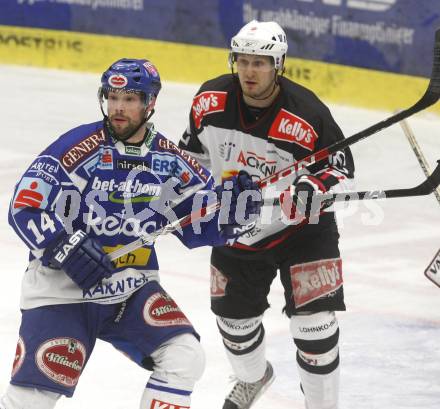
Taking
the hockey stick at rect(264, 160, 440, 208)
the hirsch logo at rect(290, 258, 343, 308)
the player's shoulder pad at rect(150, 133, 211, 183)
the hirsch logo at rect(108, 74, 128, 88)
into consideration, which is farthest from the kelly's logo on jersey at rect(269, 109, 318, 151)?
the hirsch logo at rect(108, 74, 128, 88)

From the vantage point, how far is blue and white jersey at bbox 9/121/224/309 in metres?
4.18

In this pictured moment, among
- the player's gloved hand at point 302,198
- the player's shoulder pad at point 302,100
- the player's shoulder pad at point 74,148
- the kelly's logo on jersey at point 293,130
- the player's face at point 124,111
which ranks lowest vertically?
the player's gloved hand at point 302,198

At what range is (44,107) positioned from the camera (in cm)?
1084

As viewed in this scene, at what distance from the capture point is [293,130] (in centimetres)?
496

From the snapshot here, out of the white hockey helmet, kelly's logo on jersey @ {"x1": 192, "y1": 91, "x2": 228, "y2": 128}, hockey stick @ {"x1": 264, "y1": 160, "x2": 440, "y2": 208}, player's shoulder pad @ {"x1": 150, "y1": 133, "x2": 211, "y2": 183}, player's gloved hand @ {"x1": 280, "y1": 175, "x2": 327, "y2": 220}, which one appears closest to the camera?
player's shoulder pad @ {"x1": 150, "y1": 133, "x2": 211, "y2": 183}

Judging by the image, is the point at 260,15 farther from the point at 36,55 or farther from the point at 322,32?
the point at 36,55

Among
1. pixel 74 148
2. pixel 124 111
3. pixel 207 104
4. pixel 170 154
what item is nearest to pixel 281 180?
pixel 207 104

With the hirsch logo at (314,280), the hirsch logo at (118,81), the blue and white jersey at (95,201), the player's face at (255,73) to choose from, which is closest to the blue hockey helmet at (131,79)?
the hirsch logo at (118,81)

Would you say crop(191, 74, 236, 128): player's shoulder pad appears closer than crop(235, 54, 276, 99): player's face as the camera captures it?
No

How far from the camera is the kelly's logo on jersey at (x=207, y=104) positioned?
16.8ft

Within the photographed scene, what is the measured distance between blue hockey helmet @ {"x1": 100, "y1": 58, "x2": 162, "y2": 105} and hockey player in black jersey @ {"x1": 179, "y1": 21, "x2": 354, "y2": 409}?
687 mm

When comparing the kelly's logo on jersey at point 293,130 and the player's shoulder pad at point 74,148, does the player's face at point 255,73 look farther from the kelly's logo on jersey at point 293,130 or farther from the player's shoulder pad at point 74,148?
the player's shoulder pad at point 74,148

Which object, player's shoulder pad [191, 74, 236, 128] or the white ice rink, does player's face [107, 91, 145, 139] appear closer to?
player's shoulder pad [191, 74, 236, 128]

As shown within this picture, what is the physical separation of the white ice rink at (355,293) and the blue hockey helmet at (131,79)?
162 centimetres
